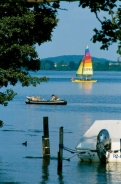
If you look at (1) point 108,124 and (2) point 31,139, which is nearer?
(1) point 108,124

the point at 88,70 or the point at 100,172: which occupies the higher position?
the point at 88,70

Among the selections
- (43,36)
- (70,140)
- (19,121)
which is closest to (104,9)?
(43,36)

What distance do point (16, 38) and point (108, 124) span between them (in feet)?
51.2

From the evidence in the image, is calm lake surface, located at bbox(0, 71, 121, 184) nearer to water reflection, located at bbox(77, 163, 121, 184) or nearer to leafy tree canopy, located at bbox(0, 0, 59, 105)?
water reflection, located at bbox(77, 163, 121, 184)

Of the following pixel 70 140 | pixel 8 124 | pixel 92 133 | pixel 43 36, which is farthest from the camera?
pixel 8 124

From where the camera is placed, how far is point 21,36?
2708 cm

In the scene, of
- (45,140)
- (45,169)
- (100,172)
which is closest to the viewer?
(100,172)

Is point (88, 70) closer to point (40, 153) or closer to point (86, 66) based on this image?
point (86, 66)

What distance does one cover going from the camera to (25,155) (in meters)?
43.0

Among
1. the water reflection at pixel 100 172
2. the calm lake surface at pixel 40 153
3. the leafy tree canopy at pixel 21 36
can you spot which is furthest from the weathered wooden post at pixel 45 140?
the leafy tree canopy at pixel 21 36

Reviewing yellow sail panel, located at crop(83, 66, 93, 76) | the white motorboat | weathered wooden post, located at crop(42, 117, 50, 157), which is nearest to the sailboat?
yellow sail panel, located at crop(83, 66, 93, 76)

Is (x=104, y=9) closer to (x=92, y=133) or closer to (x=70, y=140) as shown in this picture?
(x=92, y=133)

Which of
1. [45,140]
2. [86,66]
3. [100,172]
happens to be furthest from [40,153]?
[86,66]

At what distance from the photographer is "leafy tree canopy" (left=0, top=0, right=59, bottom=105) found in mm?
25891
